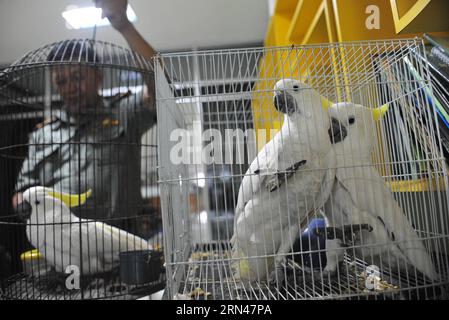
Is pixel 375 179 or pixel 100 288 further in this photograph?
pixel 100 288

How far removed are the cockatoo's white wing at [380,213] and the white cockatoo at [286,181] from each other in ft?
0.14

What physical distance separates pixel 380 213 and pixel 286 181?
19 cm

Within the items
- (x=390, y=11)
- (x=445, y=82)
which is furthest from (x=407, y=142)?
(x=390, y=11)

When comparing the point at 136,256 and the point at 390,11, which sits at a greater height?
the point at 390,11

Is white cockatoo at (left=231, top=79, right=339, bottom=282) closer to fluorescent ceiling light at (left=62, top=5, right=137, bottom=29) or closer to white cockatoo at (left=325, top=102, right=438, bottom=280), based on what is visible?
white cockatoo at (left=325, top=102, right=438, bottom=280)

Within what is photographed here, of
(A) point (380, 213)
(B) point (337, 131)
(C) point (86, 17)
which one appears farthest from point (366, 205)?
(C) point (86, 17)

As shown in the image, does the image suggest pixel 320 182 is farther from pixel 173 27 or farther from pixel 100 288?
pixel 173 27

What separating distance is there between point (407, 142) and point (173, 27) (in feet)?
3.56

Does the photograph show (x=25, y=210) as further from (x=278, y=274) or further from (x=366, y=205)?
(x=366, y=205)

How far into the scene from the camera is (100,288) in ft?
2.57

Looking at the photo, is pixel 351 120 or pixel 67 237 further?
pixel 67 237

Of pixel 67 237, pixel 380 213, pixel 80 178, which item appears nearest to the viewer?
pixel 380 213

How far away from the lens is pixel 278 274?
617 mm

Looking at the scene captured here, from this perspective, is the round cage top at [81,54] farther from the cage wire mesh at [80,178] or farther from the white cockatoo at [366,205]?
the white cockatoo at [366,205]
